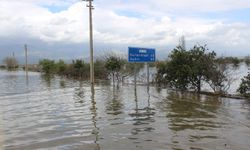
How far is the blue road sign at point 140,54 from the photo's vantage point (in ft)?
90.3

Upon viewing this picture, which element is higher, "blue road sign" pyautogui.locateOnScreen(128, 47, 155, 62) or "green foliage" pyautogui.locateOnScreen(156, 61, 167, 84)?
"blue road sign" pyautogui.locateOnScreen(128, 47, 155, 62)

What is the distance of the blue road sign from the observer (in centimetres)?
2753

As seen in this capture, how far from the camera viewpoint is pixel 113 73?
4072 cm

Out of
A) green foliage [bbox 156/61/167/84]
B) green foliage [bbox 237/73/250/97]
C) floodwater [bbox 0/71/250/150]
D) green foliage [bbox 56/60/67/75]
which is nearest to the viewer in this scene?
floodwater [bbox 0/71/250/150]

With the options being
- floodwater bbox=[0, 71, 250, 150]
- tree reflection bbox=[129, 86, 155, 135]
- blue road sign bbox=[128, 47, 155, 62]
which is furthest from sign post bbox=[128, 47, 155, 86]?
tree reflection bbox=[129, 86, 155, 135]

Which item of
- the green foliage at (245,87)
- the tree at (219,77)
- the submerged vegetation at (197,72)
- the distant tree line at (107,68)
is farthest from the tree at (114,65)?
the green foliage at (245,87)

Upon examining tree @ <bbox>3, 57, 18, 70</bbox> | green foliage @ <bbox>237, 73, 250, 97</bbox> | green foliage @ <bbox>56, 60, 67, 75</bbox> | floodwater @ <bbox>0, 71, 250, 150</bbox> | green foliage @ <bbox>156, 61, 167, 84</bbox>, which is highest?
tree @ <bbox>3, 57, 18, 70</bbox>

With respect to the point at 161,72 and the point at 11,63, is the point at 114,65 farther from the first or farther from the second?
the point at 11,63

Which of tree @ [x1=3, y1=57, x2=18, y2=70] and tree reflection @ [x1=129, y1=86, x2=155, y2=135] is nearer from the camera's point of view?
tree reflection @ [x1=129, y1=86, x2=155, y2=135]

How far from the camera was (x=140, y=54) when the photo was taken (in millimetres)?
28047

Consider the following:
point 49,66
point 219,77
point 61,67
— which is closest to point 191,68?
point 219,77

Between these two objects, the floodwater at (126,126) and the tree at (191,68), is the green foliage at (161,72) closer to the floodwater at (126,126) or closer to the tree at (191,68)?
the tree at (191,68)

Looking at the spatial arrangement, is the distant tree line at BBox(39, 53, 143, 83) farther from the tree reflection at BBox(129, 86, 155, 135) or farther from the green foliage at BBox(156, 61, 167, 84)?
the tree reflection at BBox(129, 86, 155, 135)

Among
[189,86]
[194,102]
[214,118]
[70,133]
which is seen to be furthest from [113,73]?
[70,133]
